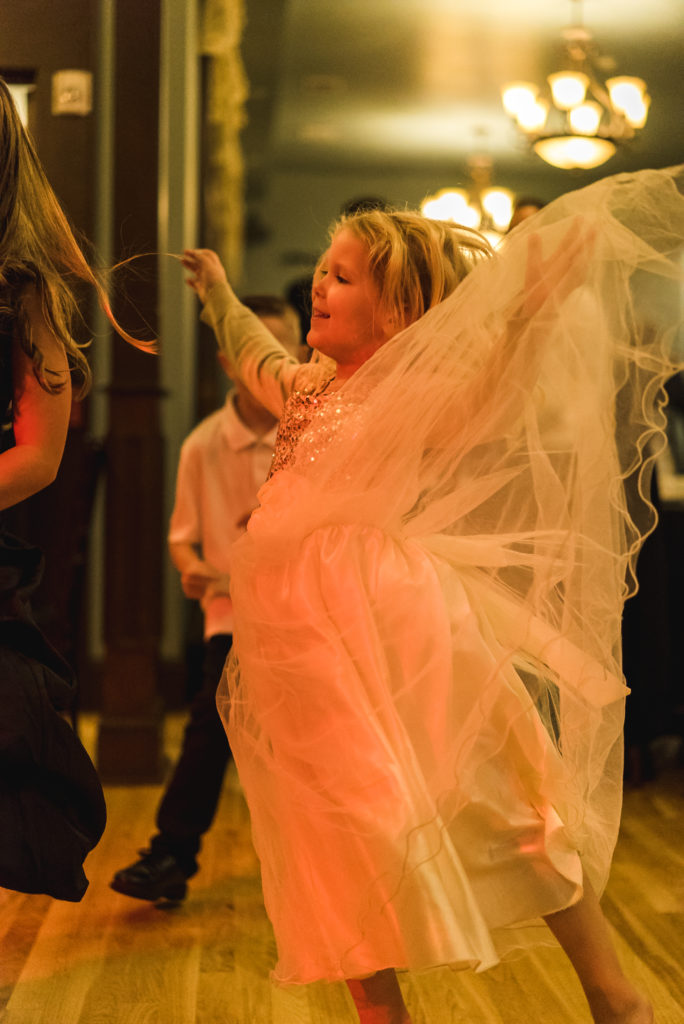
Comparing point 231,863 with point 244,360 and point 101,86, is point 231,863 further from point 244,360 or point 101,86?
point 101,86

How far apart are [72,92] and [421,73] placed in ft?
19.2

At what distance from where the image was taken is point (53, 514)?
316 cm

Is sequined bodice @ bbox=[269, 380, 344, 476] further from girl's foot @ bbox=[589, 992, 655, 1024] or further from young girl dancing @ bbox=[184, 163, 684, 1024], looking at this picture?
girl's foot @ bbox=[589, 992, 655, 1024]

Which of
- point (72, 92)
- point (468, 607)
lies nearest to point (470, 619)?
point (468, 607)

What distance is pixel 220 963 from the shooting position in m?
2.05

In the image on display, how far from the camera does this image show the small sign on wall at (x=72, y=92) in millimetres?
3449

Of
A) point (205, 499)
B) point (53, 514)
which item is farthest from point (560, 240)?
point (53, 514)

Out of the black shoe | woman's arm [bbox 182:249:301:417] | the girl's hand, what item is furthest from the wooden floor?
the girl's hand

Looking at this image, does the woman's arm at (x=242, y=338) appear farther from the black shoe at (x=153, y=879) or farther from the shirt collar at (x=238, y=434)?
the black shoe at (x=153, y=879)

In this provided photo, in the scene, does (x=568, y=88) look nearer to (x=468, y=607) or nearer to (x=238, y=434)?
(x=238, y=434)

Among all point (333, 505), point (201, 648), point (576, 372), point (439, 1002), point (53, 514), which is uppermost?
point (576, 372)

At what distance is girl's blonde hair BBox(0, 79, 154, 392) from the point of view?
147cm

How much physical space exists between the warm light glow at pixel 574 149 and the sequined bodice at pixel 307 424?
5739mm

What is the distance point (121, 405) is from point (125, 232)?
492 millimetres
